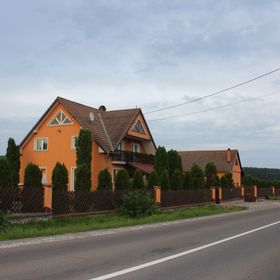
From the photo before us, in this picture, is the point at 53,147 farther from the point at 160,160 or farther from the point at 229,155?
the point at 229,155

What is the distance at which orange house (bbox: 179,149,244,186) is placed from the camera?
62438 millimetres

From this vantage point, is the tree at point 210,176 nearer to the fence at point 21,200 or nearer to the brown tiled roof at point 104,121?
the brown tiled roof at point 104,121

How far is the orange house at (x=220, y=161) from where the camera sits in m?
62.4

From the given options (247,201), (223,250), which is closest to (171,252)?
(223,250)

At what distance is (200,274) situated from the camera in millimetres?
7465

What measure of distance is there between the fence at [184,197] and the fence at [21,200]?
1018 centimetres

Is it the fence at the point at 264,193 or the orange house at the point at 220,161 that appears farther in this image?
the orange house at the point at 220,161

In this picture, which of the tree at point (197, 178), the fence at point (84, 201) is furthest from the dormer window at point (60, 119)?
the fence at point (84, 201)

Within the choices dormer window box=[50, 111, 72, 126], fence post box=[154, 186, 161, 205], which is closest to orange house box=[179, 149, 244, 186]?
dormer window box=[50, 111, 72, 126]

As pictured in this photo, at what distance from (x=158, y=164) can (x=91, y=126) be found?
7.74 meters

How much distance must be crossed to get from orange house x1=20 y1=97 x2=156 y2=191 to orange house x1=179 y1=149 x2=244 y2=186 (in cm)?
2372

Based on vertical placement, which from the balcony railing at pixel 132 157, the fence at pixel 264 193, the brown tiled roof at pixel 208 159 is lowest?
the fence at pixel 264 193

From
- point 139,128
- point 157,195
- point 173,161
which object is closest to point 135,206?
point 157,195

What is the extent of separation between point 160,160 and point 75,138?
8.13m
